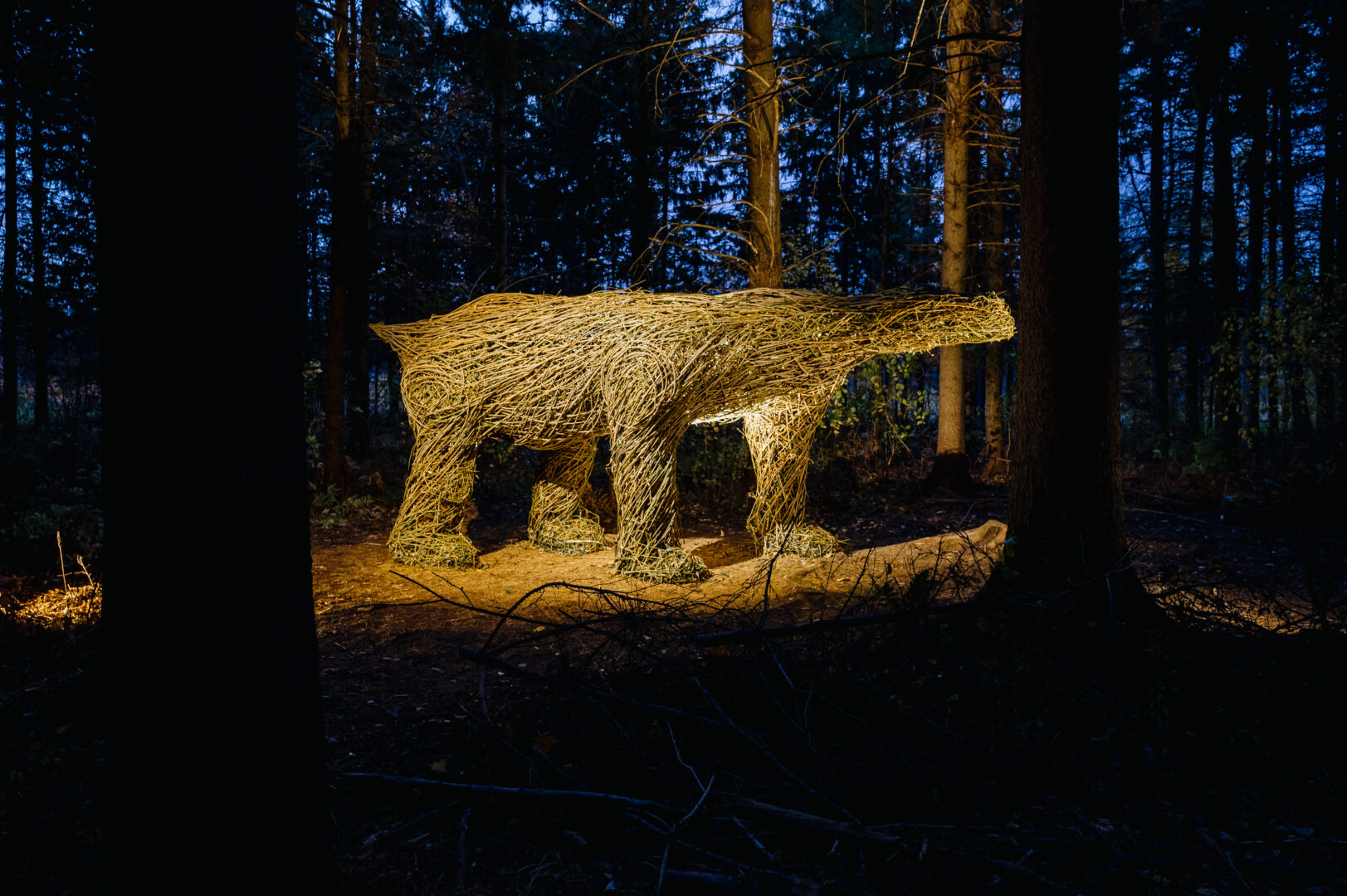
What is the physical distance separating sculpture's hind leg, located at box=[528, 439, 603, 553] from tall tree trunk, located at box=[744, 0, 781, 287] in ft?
8.38

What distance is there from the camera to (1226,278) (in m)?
10.9

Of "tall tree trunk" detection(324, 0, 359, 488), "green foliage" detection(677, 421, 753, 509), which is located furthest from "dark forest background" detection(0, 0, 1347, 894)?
"green foliage" detection(677, 421, 753, 509)

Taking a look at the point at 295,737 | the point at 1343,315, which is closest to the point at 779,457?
the point at 295,737

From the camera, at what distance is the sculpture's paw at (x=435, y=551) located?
609cm

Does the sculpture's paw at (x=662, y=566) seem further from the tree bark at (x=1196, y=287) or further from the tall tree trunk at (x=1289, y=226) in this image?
the tree bark at (x=1196, y=287)

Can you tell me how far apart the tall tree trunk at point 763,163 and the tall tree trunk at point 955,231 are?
2557 millimetres

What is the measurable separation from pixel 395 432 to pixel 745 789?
18796 millimetres

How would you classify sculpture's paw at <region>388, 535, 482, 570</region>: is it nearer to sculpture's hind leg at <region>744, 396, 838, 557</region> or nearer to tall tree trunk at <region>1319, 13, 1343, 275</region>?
sculpture's hind leg at <region>744, 396, 838, 557</region>

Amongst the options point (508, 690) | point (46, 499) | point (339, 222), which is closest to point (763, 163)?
point (339, 222)

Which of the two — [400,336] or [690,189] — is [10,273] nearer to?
[400,336]

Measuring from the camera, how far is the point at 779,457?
19.6 feet

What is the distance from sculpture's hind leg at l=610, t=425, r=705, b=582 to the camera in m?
5.29

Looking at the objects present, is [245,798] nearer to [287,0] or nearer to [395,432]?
[287,0]

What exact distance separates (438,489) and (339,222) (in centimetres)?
434
